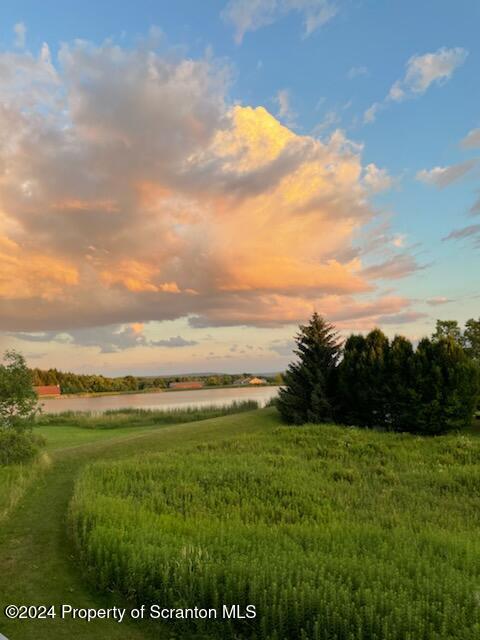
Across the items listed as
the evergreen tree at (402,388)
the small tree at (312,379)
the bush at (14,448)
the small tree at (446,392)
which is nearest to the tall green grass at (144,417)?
the small tree at (312,379)

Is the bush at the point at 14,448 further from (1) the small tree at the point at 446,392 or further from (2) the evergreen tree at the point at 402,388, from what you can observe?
(1) the small tree at the point at 446,392

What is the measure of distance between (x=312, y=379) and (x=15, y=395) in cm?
1602

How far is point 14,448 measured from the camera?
48.7 ft

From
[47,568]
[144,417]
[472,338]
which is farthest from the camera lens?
[144,417]

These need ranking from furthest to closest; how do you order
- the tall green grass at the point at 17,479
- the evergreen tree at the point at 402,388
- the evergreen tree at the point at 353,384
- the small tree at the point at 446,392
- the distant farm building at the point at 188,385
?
the distant farm building at the point at 188,385 → the evergreen tree at the point at 353,384 → the evergreen tree at the point at 402,388 → the small tree at the point at 446,392 → the tall green grass at the point at 17,479

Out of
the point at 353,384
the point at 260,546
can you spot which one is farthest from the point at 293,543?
the point at 353,384

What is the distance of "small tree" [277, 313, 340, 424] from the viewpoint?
25719 millimetres

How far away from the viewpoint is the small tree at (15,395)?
14930mm

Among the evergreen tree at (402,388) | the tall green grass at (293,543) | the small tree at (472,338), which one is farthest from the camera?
the small tree at (472,338)

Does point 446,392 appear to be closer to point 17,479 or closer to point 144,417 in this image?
point 17,479

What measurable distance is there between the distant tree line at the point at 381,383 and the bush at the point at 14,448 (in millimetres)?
14390

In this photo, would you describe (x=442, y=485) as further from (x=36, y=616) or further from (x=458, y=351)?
(x=458, y=351)

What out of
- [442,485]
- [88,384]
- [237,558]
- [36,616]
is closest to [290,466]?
[442,485]

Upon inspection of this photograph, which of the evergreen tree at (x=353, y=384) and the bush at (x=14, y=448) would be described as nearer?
the bush at (x=14, y=448)
